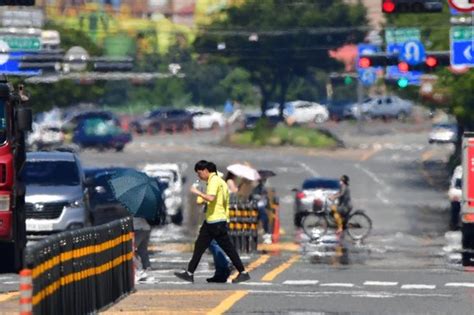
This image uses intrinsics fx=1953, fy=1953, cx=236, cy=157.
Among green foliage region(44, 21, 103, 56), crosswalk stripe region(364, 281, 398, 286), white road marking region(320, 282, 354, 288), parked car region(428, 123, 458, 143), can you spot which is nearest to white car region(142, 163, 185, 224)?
crosswalk stripe region(364, 281, 398, 286)

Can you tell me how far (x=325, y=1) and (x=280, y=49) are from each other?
13.4ft

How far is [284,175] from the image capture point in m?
80.3

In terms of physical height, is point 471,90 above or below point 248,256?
above

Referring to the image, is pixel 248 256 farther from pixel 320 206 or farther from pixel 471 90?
pixel 471 90

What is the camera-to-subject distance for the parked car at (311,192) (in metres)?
55.5

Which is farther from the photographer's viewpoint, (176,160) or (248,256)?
(176,160)

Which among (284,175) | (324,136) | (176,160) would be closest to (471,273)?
(284,175)

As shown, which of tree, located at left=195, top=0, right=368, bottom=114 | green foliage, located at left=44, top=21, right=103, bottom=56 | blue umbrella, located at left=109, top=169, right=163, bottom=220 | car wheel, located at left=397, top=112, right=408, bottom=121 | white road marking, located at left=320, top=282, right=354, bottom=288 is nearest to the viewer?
white road marking, located at left=320, top=282, right=354, bottom=288

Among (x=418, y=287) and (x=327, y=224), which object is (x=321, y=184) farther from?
(x=418, y=287)

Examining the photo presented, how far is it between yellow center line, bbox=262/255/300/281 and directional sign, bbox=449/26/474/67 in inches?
569

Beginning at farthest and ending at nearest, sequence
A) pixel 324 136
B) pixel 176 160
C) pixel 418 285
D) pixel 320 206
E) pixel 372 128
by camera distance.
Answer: pixel 372 128 → pixel 324 136 → pixel 176 160 → pixel 320 206 → pixel 418 285

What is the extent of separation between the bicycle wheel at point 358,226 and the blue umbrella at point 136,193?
18.1 metres

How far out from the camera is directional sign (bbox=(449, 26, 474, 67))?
4966cm

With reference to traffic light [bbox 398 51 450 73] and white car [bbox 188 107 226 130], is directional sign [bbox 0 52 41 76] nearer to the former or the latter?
traffic light [bbox 398 51 450 73]
